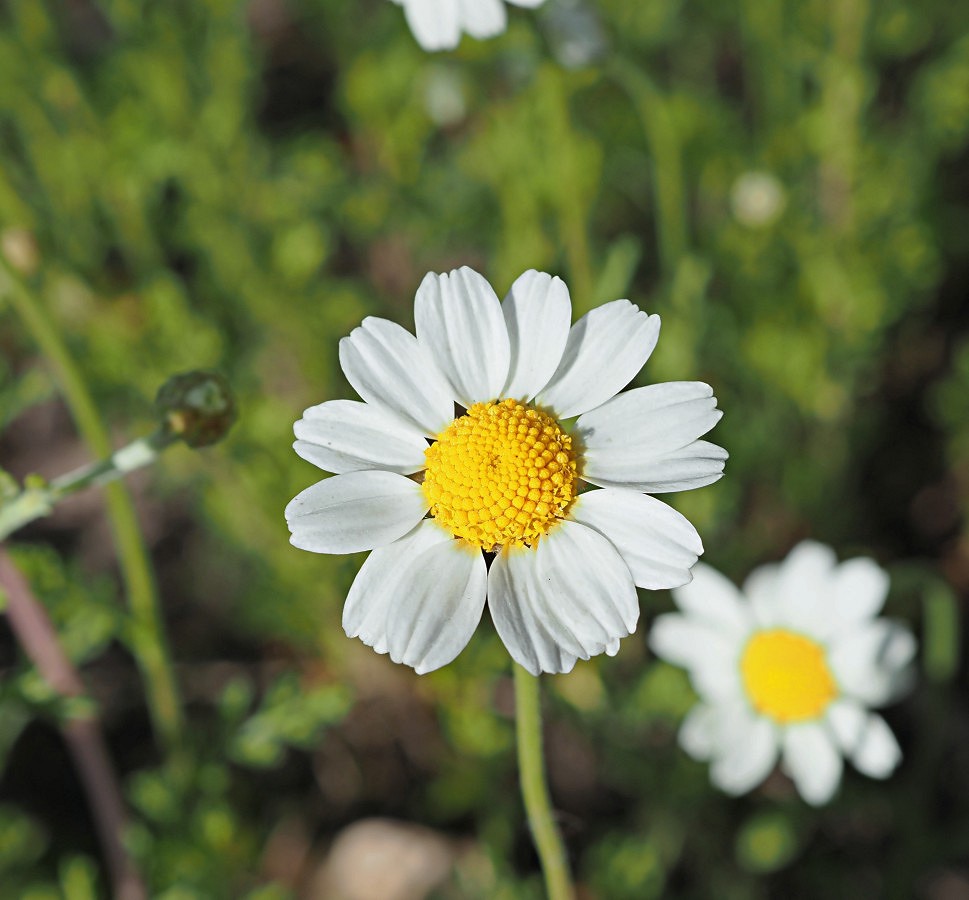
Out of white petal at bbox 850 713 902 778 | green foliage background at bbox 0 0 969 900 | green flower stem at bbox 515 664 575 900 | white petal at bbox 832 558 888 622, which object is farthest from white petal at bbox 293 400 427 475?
white petal at bbox 850 713 902 778

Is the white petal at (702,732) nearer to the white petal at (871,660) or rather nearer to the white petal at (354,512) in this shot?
the white petal at (871,660)

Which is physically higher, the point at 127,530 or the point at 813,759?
the point at 127,530

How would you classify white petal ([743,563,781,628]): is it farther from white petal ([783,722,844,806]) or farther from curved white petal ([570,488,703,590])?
curved white petal ([570,488,703,590])

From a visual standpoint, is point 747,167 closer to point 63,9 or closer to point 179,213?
point 179,213

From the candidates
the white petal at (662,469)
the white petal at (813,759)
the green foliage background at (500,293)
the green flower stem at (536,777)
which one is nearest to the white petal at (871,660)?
the white petal at (813,759)

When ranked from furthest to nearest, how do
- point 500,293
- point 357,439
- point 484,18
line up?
point 500,293, point 484,18, point 357,439

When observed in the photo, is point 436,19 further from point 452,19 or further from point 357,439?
point 357,439

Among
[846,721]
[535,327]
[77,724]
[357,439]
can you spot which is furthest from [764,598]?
[77,724]
